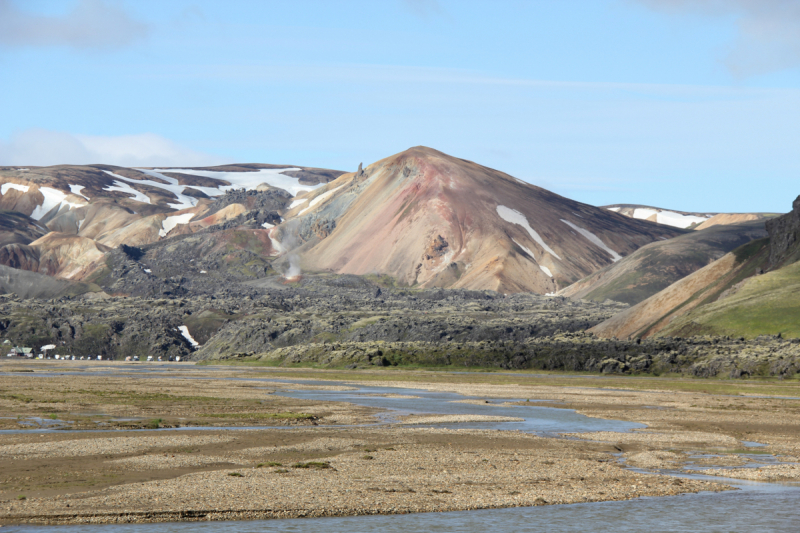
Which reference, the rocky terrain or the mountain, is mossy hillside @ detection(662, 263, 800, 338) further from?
the rocky terrain

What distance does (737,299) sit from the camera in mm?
120062

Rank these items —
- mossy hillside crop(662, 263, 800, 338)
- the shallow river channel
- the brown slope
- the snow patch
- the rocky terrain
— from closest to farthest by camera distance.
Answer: the shallow river channel → mossy hillside crop(662, 263, 800, 338) → the brown slope → the rocky terrain → the snow patch

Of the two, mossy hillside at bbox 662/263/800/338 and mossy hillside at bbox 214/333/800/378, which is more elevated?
mossy hillside at bbox 662/263/800/338

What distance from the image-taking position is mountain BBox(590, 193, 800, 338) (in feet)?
360

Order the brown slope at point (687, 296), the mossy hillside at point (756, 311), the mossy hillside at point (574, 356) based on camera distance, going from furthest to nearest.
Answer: the brown slope at point (687, 296) → the mossy hillside at point (756, 311) → the mossy hillside at point (574, 356)

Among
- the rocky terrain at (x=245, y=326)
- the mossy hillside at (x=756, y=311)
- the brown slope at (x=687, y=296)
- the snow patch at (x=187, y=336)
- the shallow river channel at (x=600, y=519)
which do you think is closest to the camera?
the shallow river channel at (x=600, y=519)

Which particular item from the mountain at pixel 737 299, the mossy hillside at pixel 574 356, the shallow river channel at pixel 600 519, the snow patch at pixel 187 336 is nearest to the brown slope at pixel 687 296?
the mountain at pixel 737 299

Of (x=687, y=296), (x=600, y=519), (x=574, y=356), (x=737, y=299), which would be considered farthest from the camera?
(x=687, y=296)

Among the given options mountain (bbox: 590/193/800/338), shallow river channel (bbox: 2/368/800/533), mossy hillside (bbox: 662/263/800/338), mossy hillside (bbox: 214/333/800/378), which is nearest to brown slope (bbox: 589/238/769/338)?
mountain (bbox: 590/193/800/338)

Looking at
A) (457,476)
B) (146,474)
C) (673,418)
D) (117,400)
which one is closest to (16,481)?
(146,474)

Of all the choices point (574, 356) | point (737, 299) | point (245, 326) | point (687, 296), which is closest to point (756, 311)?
point (737, 299)

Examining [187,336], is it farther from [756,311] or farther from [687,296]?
[756,311]

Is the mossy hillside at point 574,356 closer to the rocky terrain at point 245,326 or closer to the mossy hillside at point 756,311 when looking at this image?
the mossy hillside at point 756,311

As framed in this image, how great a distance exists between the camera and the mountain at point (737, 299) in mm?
109625
